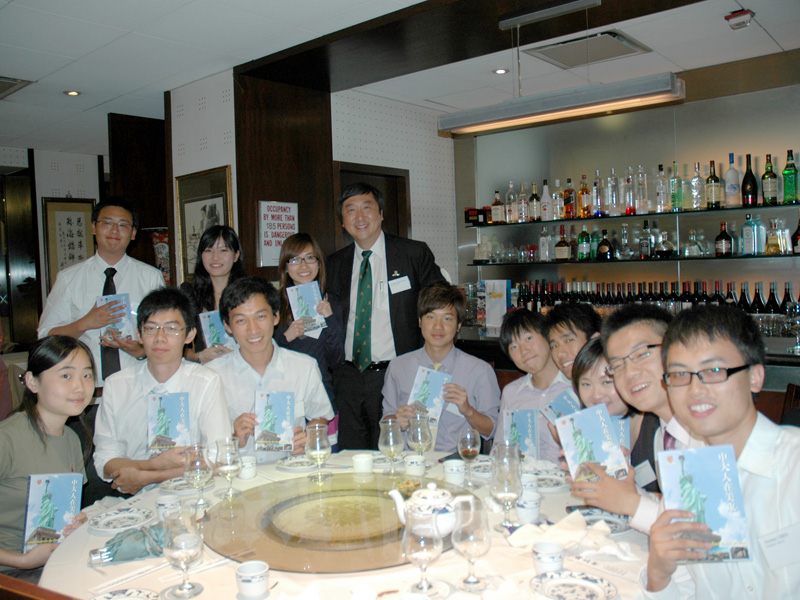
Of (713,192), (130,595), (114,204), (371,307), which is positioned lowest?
(130,595)

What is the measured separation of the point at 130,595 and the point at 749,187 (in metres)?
5.22

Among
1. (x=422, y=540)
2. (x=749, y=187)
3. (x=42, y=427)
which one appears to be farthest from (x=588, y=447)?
(x=749, y=187)

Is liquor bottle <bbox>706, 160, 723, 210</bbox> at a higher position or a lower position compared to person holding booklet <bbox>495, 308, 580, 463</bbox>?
higher

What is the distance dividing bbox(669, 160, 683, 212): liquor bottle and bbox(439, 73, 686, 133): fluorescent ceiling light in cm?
220

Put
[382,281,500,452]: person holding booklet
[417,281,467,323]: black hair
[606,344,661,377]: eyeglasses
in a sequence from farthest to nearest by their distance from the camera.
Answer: [417,281,467,323]: black hair, [382,281,500,452]: person holding booklet, [606,344,661,377]: eyeglasses

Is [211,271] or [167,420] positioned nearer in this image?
[167,420]

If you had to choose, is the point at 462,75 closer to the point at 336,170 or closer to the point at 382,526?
the point at 336,170

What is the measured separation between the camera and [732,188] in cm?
507

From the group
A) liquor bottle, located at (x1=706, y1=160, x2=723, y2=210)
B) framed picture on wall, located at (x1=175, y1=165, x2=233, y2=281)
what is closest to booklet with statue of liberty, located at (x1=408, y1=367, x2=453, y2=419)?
framed picture on wall, located at (x1=175, y1=165, x2=233, y2=281)

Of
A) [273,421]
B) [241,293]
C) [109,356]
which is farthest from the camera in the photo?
[109,356]

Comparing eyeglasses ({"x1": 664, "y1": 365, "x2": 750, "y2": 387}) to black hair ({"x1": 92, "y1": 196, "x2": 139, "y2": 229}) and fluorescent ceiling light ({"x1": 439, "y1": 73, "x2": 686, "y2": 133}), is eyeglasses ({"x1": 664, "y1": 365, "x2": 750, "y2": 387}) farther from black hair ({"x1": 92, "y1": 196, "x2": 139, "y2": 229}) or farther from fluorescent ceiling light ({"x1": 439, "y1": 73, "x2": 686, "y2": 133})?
black hair ({"x1": 92, "y1": 196, "x2": 139, "y2": 229})

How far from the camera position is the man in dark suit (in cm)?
367

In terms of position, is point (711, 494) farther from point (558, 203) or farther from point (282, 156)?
point (558, 203)

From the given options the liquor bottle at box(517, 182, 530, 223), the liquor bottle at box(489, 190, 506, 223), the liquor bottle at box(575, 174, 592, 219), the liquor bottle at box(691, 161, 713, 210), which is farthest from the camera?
the liquor bottle at box(489, 190, 506, 223)
